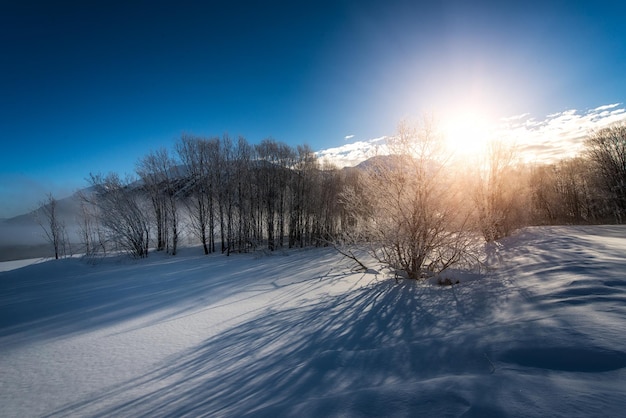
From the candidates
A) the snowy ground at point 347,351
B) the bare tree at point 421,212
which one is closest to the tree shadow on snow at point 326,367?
the snowy ground at point 347,351

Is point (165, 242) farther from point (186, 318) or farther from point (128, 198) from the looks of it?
point (186, 318)

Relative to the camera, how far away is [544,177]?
37.7 meters

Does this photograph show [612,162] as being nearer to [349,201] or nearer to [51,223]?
[349,201]

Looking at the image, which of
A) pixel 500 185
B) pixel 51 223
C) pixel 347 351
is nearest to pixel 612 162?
pixel 500 185

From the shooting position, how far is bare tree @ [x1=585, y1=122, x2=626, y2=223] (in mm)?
27875

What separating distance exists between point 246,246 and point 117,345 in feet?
66.4

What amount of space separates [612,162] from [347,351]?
136 ft

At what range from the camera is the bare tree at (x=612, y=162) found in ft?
91.5

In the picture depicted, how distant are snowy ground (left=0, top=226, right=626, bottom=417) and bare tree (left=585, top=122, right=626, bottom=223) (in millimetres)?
32712

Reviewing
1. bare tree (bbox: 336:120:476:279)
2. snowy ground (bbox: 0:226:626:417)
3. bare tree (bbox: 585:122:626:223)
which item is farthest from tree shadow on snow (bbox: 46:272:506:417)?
bare tree (bbox: 585:122:626:223)

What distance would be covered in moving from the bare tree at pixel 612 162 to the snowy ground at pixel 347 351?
32712 millimetres

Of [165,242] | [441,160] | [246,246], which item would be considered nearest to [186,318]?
[441,160]

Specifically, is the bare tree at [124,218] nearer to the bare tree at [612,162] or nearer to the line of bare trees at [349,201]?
the line of bare trees at [349,201]

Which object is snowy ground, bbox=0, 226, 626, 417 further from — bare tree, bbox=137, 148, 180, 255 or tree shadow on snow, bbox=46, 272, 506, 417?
bare tree, bbox=137, 148, 180, 255
